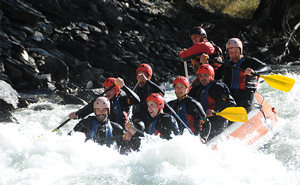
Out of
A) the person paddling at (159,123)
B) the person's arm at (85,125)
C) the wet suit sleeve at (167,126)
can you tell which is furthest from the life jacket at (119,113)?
the wet suit sleeve at (167,126)

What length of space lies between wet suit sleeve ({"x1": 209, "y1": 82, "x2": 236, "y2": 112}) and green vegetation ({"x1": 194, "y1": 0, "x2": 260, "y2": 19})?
13731mm

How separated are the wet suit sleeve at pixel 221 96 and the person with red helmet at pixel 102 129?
1.27 metres

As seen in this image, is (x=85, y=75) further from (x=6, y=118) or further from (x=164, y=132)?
(x=164, y=132)

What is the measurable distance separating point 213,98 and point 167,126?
99 centimetres

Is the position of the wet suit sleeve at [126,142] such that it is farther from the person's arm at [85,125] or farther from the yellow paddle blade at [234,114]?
the yellow paddle blade at [234,114]

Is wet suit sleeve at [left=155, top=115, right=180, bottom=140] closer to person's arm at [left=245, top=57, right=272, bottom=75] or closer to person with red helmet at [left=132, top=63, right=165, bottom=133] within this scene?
person with red helmet at [left=132, top=63, right=165, bottom=133]

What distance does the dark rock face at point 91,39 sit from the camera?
29.6 feet

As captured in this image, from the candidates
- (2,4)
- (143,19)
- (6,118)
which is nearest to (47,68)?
(2,4)

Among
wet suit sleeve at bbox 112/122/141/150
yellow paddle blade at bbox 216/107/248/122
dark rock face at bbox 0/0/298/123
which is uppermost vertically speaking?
yellow paddle blade at bbox 216/107/248/122

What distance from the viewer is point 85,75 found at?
33.6 feet

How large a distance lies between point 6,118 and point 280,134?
5.20 metres

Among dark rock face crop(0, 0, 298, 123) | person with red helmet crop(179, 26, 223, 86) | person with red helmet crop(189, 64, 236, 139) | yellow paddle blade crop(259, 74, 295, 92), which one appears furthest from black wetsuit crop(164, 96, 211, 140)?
dark rock face crop(0, 0, 298, 123)

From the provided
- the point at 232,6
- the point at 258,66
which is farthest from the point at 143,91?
the point at 232,6

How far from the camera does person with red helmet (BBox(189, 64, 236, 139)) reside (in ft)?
15.8
